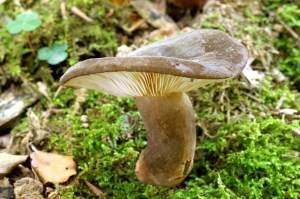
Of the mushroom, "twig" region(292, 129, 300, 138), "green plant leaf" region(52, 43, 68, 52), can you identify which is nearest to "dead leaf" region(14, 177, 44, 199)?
the mushroom

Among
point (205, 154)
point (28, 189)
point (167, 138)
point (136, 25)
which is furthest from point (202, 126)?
point (136, 25)

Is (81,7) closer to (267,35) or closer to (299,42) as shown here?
(267,35)

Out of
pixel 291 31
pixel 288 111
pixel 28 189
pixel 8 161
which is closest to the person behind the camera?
pixel 28 189

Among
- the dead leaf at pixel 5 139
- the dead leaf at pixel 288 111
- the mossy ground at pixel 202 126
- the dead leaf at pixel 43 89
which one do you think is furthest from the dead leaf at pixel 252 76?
the dead leaf at pixel 5 139

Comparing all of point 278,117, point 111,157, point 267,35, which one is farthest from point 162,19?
point 111,157

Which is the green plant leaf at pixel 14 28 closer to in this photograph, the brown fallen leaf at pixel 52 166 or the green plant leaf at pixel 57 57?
the green plant leaf at pixel 57 57

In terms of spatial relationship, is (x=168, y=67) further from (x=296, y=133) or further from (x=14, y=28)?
(x=14, y=28)

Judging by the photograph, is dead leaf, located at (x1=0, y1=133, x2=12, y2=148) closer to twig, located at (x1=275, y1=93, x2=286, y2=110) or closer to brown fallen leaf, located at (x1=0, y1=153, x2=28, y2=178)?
brown fallen leaf, located at (x1=0, y1=153, x2=28, y2=178)
